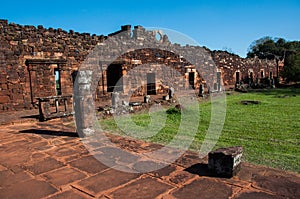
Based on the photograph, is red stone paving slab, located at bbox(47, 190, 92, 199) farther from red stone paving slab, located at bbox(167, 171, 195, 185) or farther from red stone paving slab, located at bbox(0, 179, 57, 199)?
red stone paving slab, located at bbox(167, 171, 195, 185)

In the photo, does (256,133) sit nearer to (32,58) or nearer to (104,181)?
(104,181)

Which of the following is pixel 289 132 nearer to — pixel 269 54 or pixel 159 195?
pixel 159 195

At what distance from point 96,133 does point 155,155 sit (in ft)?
7.38

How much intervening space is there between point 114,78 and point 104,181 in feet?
38.0

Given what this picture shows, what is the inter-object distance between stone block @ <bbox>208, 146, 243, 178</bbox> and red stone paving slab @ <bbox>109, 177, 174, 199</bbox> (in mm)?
710

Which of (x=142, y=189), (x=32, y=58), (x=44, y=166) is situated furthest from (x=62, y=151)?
(x=32, y=58)

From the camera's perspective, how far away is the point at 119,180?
10.00 feet

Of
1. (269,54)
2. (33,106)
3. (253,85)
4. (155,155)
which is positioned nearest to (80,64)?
(33,106)

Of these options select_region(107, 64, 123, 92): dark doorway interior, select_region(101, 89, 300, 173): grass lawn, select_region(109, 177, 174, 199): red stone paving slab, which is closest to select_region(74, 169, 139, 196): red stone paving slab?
select_region(109, 177, 174, 199): red stone paving slab

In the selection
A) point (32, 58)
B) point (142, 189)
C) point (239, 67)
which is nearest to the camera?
point (142, 189)

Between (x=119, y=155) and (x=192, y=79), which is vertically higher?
(x=192, y=79)

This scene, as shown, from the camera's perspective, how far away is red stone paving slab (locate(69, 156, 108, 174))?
3.42 m

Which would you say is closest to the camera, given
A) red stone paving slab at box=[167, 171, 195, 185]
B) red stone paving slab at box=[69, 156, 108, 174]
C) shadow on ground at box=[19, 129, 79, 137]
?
red stone paving slab at box=[167, 171, 195, 185]

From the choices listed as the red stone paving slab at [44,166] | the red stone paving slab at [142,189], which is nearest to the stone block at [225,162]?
the red stone paving slab at [142,189]
